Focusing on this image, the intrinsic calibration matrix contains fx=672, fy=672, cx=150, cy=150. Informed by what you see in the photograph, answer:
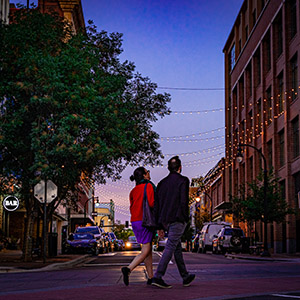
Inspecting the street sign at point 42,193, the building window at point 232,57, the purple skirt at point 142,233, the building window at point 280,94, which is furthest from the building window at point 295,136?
the purple skirt at point 142,233

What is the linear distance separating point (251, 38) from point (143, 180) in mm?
52671

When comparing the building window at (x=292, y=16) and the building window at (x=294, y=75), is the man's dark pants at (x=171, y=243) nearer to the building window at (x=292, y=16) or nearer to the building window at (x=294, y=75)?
the building window at (x=294, y=75)

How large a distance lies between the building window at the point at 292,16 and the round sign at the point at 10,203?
22980 millimetres

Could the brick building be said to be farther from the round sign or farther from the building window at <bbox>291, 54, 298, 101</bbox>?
the round sign

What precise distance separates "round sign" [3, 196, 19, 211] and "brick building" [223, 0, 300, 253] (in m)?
14.6

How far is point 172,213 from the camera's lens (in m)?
10.2

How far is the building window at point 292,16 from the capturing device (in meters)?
46.2

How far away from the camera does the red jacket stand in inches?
424

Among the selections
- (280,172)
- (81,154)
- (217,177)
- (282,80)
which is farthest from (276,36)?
(217,177)

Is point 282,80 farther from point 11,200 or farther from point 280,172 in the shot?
point 11,200

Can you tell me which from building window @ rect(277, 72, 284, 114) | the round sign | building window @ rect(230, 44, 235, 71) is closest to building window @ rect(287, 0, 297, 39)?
building window @ rect(277, 72, 284, 114)

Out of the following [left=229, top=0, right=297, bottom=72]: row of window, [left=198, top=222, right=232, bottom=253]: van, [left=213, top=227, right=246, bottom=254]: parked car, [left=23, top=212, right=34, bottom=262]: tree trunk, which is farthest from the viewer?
[left=229, top=0, right=297, bottom=72]: row of window

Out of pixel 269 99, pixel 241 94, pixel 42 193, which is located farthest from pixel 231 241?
pixel 241 94

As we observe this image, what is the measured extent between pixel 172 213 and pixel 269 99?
44.7 m
